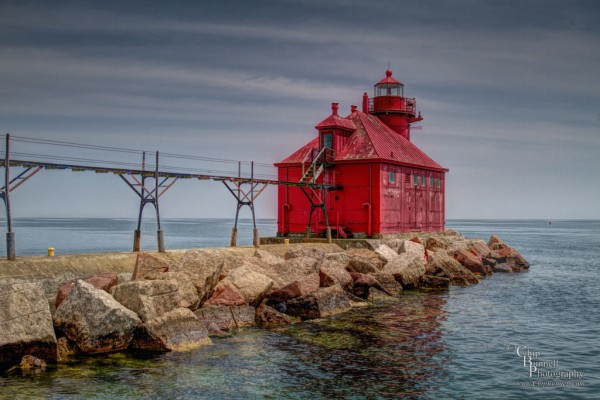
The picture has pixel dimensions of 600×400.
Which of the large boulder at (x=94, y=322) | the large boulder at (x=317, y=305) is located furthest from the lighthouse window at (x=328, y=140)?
the large boulder at (x=94, y=322)

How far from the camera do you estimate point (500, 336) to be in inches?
647

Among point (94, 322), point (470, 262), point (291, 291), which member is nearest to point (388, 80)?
point (470, 262)

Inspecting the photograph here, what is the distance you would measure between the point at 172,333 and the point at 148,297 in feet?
3.95

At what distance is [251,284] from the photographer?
18.2m

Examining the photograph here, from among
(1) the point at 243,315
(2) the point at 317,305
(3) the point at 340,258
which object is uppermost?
(3) the point at 340,258

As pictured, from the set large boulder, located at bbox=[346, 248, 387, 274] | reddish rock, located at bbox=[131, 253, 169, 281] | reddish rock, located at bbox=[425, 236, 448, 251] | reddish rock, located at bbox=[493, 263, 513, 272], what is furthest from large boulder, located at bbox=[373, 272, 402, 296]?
reddish rock, located at bbox=[493, 263, 513, 272]

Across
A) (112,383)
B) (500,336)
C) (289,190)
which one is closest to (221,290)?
(112,383)

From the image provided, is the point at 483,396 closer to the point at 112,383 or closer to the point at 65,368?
the point at 112,383

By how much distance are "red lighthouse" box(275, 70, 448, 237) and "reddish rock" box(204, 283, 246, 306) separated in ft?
44.8

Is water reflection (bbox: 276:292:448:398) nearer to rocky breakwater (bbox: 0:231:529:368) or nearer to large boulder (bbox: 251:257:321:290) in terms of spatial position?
rocky breakwater (bbox: 0:231:529:368)

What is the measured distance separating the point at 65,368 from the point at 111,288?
3093 millimetres

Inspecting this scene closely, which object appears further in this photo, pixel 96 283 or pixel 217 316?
→ pixel 217 316

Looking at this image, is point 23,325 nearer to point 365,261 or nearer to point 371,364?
point 371,364

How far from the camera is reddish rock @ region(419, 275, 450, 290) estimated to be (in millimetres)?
26031
